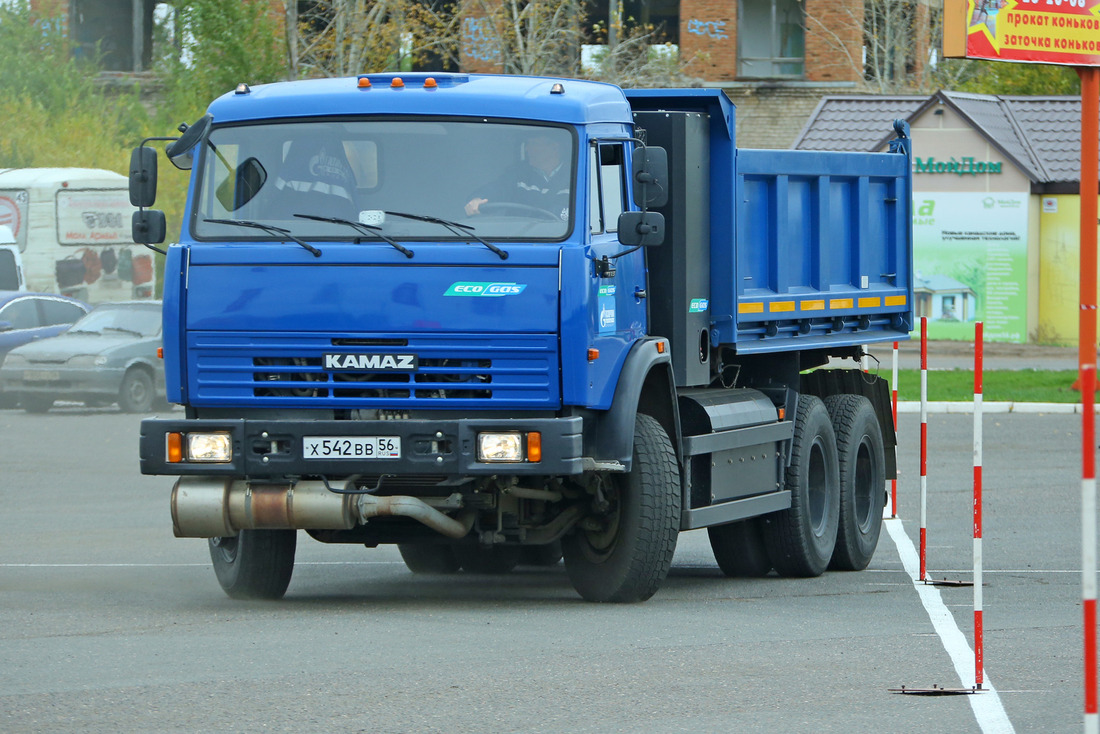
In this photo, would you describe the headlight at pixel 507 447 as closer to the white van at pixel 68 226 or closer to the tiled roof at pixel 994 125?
the white van at pixel 68 226

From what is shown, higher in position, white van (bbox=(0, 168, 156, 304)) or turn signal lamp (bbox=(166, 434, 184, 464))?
white van (bbox=(0, 168, 156, 304))

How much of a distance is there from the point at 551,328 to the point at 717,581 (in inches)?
124

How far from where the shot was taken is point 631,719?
22.6 feet

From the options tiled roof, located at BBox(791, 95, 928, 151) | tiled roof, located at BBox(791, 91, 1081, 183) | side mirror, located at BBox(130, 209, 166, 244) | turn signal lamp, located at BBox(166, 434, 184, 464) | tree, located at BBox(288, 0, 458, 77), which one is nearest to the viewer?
turn signal lamp, located at BBox(166, 434, 184, 464)

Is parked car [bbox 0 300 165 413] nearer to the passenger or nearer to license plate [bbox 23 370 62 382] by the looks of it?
license plate [bbox 23 370 62 382]

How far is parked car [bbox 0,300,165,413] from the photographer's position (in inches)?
989

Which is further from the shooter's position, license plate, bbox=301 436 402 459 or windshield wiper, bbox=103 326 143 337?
windshield wiper, bbox=103 326 143 337

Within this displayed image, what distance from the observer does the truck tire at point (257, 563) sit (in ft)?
33.7

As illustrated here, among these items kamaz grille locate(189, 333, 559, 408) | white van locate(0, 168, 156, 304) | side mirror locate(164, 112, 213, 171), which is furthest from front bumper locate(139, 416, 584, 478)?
white van locate(0, 168, 156, 304)

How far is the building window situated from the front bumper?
3610 cm

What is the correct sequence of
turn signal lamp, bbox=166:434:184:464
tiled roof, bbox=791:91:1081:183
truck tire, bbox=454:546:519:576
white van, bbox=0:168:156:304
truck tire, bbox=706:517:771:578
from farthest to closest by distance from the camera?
tiled roof, bbox=791:91:1081:183, white van, bbox=0:168:156:304, truck tire, bbox=454:546:519:576, truck tire, bbox=706:517:771:578, turn signal lamp, bbox=166:434:184:464

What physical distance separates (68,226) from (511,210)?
2262cm

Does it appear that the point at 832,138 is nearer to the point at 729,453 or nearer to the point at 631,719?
the point at 729,453

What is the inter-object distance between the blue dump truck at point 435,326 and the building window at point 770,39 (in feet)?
113
